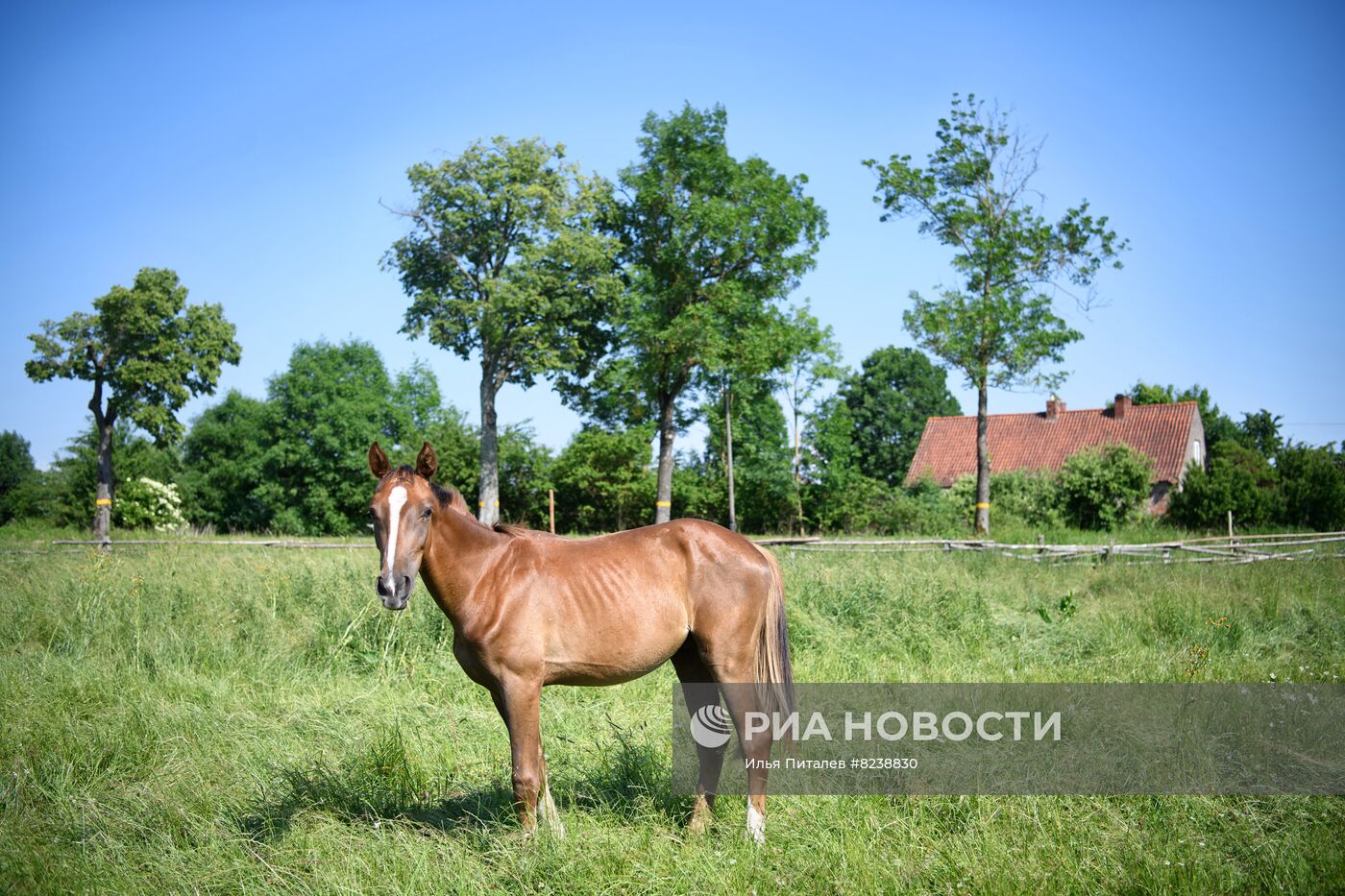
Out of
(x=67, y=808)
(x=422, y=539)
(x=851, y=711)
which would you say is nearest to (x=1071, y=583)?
(x=851, y=711)

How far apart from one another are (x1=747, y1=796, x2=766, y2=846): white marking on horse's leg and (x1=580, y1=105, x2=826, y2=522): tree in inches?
887

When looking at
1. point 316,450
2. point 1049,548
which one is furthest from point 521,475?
point 1049,548

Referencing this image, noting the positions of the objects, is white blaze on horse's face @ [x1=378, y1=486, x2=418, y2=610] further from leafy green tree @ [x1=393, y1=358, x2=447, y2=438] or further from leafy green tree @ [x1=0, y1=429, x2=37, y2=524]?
leafy green tree @ [x1=0, y1=429, x2=37, y2=524]

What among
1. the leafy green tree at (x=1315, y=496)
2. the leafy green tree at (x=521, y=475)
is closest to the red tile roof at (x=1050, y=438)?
the leafy green tree at (x=1315, y=496)

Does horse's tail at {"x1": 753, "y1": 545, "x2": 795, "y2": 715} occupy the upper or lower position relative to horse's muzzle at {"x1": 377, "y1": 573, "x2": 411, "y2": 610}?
lower

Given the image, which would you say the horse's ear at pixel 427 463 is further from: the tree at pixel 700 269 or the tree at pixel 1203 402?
the tree at pixel 1203 402

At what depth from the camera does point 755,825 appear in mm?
4223

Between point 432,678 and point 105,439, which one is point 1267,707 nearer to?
point 432,678

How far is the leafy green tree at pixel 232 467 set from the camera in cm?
4241

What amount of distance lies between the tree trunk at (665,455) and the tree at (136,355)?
21064 mm

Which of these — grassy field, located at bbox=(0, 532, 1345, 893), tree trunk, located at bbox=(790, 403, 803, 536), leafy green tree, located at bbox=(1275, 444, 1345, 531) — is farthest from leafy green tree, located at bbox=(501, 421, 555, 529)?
leafy green tree, located at bbox=(1275, 444, 1345, 531)

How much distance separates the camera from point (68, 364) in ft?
108

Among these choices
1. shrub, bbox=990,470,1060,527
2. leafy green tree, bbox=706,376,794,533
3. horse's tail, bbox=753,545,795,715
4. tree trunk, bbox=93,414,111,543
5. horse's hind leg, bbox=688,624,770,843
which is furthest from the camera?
leafy green tree, bbox=706,376,794,533

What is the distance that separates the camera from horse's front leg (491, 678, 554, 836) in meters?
4.00
